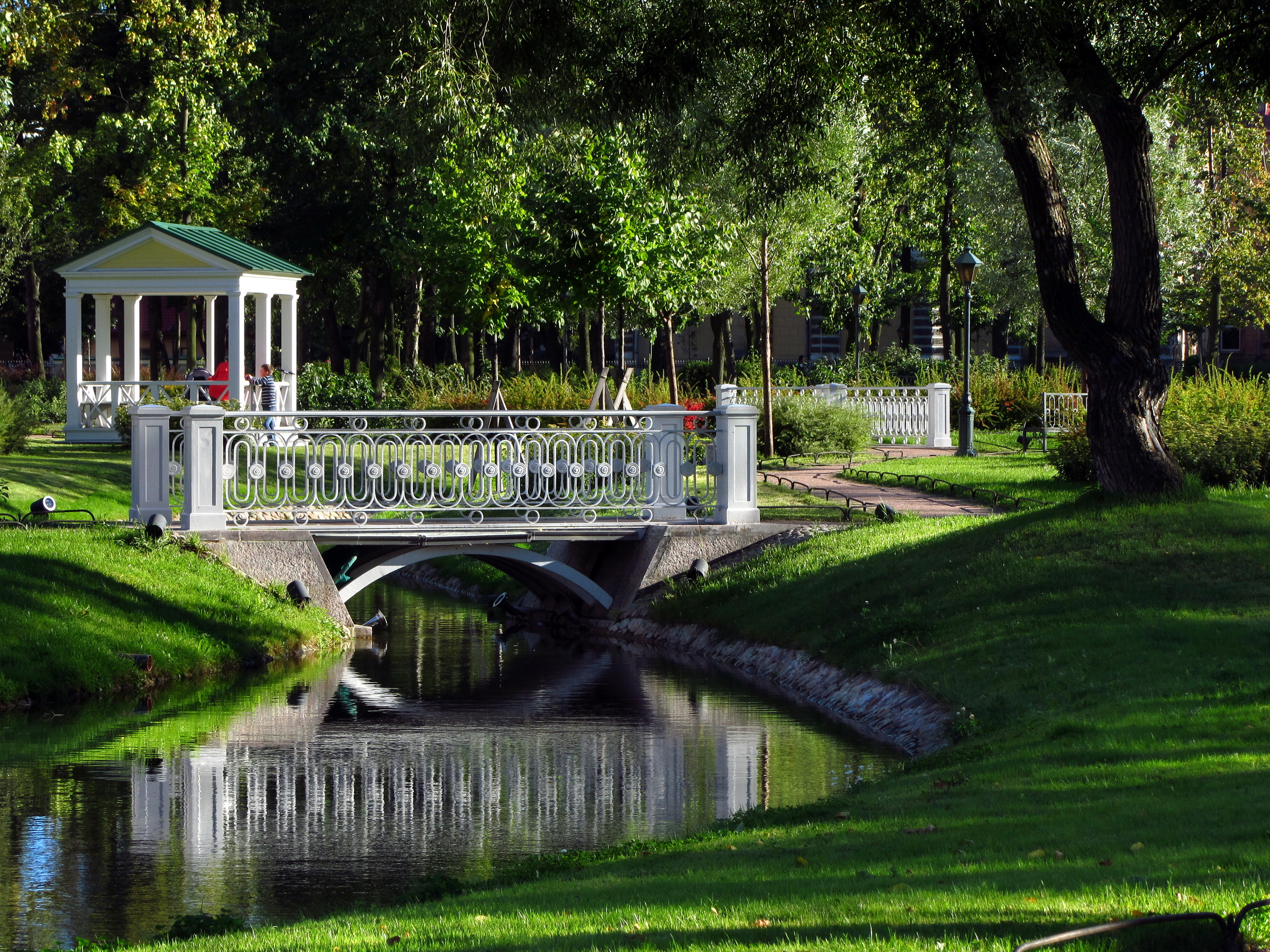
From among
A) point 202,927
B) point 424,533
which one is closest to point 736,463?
point 424,533

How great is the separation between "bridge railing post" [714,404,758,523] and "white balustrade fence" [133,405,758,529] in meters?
0.02

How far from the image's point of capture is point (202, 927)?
745 cm

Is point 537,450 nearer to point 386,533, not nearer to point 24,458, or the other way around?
point 386,533

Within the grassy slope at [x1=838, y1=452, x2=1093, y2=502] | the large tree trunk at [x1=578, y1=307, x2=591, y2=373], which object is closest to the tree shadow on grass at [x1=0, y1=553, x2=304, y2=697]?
the grassy slope at [x1=838, y1=452, x2=1093, y2=502]

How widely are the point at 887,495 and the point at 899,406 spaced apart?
963 cm

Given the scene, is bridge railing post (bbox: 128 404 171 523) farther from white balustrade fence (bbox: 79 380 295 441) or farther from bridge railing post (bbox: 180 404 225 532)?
white balustrade fence (bbox: 79 380 295 441)

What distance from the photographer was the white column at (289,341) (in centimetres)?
2994

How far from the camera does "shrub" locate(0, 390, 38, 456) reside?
2448 cm

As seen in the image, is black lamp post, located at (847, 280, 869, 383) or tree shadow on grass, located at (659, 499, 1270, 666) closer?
tree shadow on grass, located at (659, 499, 1270, 666)

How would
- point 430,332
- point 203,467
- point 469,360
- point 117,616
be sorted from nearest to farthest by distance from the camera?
point 117,616
point 203,467
point 469,360
point 430,332

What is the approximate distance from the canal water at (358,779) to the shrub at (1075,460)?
8066mm

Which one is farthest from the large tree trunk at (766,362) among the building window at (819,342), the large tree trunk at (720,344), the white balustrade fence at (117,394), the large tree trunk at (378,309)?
the building window at (819,342)

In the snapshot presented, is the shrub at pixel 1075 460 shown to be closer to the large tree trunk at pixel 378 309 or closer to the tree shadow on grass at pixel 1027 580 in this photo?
the tree shadow on grass at pixel 1027 580

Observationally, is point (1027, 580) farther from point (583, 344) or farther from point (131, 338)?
point (583, 344)
